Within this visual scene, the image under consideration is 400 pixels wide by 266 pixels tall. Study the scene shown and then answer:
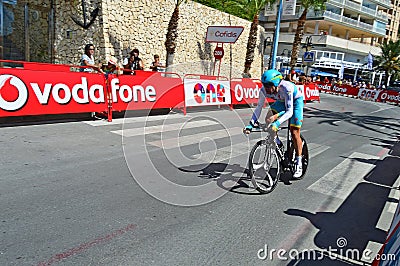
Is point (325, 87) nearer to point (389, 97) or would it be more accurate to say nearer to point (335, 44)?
point (389, 97)

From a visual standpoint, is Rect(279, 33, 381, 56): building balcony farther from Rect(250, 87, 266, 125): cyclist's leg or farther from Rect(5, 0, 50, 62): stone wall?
Rect(250, 87, 266, 125): cyclist's leg

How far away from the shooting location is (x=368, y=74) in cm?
5953

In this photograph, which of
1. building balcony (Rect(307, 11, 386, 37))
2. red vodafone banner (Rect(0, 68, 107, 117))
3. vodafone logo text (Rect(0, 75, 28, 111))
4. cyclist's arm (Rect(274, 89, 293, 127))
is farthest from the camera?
building balcony (Rect(307, 11, 386, 37))

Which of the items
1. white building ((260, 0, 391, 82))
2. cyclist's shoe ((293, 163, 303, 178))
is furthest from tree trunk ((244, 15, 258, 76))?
white building ((260, 0, 391, 82))

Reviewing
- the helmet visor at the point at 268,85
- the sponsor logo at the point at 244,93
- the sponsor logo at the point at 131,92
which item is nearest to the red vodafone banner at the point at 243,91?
the sponsor logo at the point at 244,93

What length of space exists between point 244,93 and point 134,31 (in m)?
6.87

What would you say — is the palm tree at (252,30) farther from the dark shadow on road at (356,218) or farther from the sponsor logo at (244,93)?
the dark shadow on road at (356,218)

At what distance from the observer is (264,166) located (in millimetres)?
5156

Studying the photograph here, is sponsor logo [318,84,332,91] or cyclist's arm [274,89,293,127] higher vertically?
sponsor logo [318,84,332,91]

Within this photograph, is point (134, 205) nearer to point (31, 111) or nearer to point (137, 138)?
point (137, 138)

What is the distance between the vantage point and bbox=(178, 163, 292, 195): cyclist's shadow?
5.27 meters

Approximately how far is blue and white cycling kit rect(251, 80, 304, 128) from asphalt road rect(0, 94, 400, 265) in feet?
3.72

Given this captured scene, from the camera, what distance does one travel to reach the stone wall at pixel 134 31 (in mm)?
15664

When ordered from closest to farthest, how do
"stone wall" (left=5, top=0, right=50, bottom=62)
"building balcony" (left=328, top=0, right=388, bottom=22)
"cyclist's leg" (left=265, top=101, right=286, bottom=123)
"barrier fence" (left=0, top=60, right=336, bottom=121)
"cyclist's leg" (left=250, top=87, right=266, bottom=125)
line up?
1. "cyclist's leg" (left=250, top=87, right=266, bottom=125)
2. "cyclist's leg" (left=265, top=101, right=286, bottom=123)
3. "barrier fence" (left=0, top=60, right=336, bottom=121)
4. "stone wall" (left=5, top=0, right=50, bottom=62)
5. "building balcony" (left=328, top=0, right=388, bottom=22)
